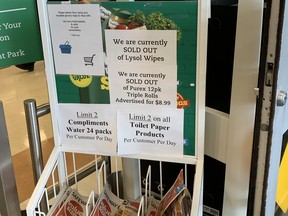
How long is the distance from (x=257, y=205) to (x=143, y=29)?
467 mm

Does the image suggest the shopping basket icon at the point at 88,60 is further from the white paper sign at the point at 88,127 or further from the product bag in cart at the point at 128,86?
the white paper sign at the point at 88,127

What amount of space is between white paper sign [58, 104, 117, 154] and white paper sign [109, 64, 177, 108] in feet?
0.19

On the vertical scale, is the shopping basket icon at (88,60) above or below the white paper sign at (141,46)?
below

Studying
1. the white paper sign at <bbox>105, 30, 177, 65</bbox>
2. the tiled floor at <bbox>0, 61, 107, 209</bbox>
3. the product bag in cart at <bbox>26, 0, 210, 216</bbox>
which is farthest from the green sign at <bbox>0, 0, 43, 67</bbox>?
the tiled floor at <bbox>0, 61, 107, 209</bbox>

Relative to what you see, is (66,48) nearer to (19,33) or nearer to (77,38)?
(77,38)

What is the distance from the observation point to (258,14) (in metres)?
0.81

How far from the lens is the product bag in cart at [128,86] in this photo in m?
0.86

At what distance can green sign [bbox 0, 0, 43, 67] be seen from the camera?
103 cm

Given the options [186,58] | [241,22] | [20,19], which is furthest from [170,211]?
[20,19]

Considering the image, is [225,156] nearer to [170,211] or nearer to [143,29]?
[170,211]

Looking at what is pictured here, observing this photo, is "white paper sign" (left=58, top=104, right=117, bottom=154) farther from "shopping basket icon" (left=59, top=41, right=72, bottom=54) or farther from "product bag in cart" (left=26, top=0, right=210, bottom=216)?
"shopping basket icon" (left=59, top=41, right=72, bottom=54)

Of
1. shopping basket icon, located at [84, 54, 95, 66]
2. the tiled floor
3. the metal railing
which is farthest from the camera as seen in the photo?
the tiled floor

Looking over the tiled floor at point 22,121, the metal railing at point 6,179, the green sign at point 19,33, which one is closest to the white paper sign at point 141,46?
the green sign at point 19,33

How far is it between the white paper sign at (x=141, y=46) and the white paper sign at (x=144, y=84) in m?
0.02
